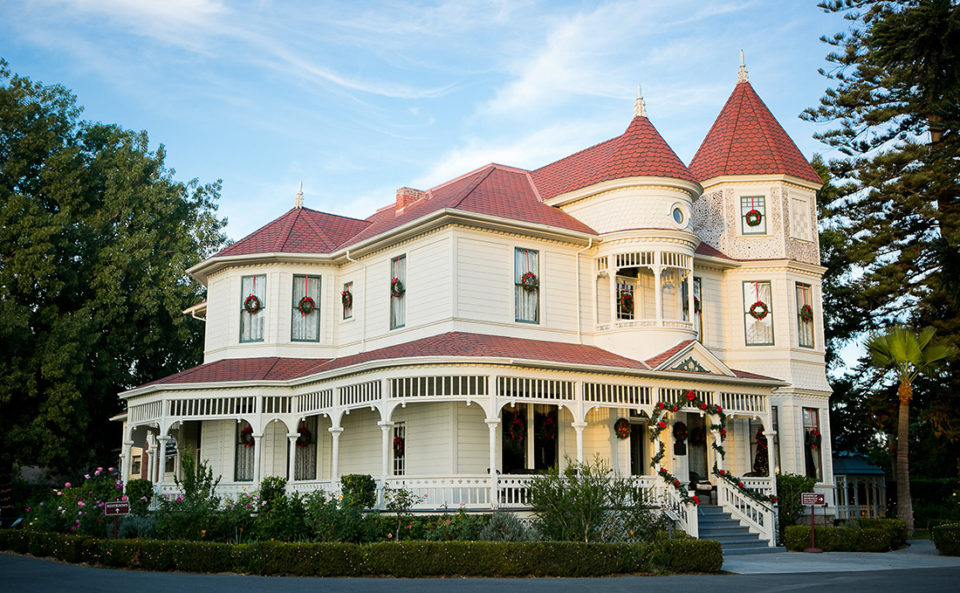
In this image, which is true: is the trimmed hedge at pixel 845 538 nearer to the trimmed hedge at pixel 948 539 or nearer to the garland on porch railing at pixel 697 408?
the garland on porch railing at pixel 697 408

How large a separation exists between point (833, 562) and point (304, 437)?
15.3 meters

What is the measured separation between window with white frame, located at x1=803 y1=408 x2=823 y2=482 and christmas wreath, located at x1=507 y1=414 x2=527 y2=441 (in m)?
10.4

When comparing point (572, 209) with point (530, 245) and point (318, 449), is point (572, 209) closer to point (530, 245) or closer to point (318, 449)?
point (530, 245)

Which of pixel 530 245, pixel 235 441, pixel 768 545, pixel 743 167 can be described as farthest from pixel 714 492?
pixel 235 441

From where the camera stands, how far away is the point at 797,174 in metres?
29.5

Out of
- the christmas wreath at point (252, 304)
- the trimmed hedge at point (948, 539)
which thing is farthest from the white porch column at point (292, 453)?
the trimmed hedge at point (948, 539)

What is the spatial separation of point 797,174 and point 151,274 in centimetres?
2581

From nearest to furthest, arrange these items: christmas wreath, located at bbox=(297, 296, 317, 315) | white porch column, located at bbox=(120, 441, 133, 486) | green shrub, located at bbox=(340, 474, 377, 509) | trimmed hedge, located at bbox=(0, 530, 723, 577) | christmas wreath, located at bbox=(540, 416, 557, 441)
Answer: trimmed hedge, located at bbox=(0, 530, 723, 577) < green shrub, located at bbox=(340, 474, 377, 509) < christmas wreath, located at bbox=(540, 416, 557, 441) < white porch column, located at bbox=(120, 441, 133, 486) < christmas wreath, located at bbox=(297, 296, 317, 315)

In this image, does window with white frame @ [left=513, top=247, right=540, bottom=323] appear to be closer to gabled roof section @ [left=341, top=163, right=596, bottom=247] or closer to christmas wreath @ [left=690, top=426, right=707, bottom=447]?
gabled roof section @ [left=341, top=163, right=596, bottom=247]

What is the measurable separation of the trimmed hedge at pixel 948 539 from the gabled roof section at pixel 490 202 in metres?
12.0

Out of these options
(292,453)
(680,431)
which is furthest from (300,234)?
(680,431)

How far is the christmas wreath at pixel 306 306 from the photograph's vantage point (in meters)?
28.9

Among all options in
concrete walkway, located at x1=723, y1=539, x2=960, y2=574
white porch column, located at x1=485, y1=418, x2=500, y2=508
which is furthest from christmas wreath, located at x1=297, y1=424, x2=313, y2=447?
concrete walkway, located at x1=723, y1=539, x2=960, y2=574

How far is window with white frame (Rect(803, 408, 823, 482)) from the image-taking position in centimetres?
2889
